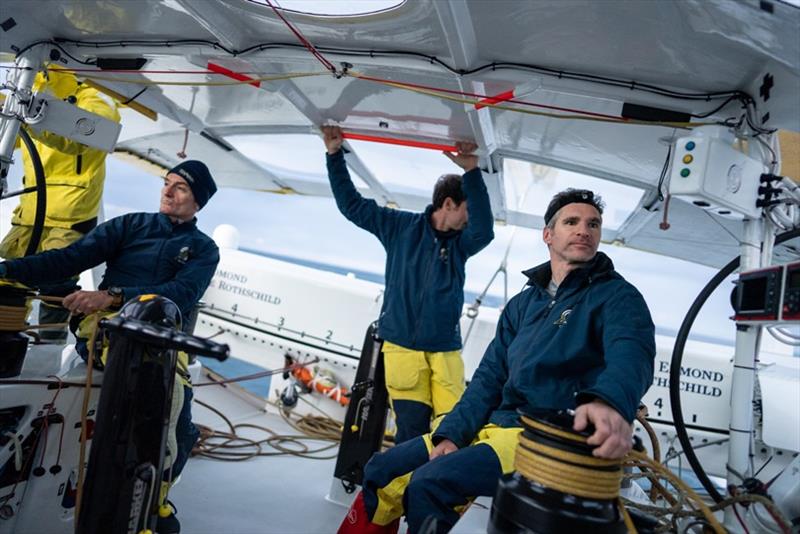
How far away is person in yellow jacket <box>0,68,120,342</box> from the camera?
325cm

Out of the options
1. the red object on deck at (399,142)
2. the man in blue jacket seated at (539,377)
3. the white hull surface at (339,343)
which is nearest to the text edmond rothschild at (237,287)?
the white hull surface at (339,343)

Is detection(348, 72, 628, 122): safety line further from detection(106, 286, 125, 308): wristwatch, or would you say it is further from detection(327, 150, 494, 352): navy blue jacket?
detection(106, 286, 125, 308): wristwatch

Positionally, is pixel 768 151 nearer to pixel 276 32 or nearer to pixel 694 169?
pixel 694 169

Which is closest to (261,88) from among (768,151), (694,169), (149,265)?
(149,265)

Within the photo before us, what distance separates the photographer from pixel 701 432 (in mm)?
4246

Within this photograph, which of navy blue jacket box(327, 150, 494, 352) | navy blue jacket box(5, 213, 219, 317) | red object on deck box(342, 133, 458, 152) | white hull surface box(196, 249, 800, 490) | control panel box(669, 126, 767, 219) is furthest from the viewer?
white hull surface box(196, 249, 800, 490)

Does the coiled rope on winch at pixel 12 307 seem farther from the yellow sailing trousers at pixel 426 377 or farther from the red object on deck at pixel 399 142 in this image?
the red object on deck at pixel 399 142

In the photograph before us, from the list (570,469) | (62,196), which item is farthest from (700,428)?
(62,196)

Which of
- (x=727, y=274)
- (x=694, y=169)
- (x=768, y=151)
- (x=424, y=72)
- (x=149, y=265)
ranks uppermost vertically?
(x=424, y=72)

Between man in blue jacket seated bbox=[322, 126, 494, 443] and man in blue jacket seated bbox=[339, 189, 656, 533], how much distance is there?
74 centimetres

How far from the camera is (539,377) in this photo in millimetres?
1807

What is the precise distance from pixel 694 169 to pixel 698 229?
1866 millimetres

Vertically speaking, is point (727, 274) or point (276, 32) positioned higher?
point (276, 32)

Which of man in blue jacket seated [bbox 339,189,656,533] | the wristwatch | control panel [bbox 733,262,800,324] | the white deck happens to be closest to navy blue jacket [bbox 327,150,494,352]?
man in blue jacket seated [bbox 339,189,656,533]
